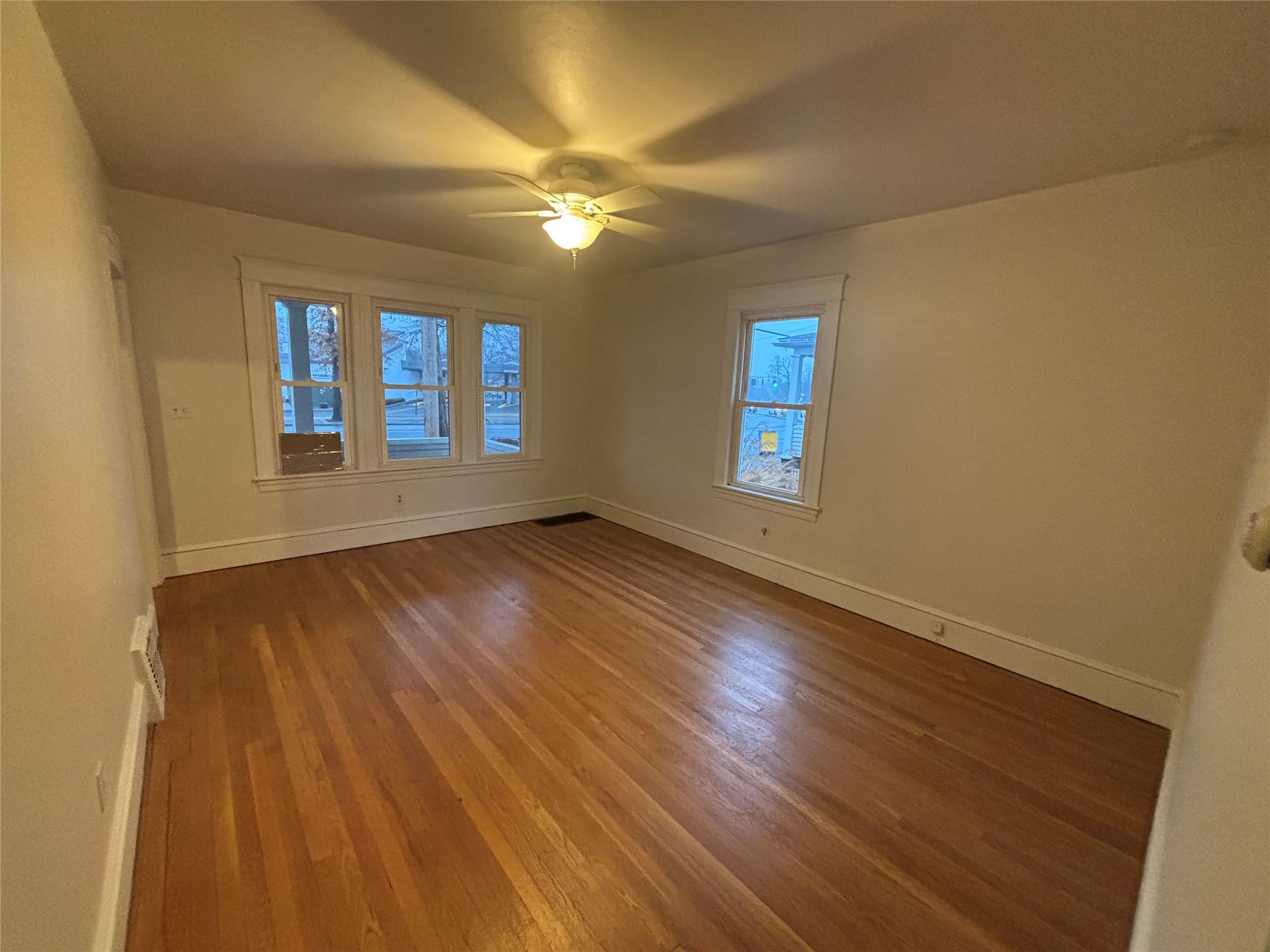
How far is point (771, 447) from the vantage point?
13.6 ft

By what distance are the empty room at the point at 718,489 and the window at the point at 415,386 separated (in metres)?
0.10

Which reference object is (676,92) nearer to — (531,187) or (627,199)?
(627,199)

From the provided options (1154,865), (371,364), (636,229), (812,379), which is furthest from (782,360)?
(371,364)

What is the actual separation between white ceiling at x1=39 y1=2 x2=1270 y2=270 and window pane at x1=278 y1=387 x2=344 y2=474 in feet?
5.34

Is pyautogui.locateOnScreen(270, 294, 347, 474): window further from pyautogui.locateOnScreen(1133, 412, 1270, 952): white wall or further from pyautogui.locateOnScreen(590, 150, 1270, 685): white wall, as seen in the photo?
pyautogui.locateOnScreen(1133, 412, 1270, 952): white wall

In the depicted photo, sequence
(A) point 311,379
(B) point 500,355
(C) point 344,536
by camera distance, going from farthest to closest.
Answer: (B) point 500,355, (C) point 344,536, (A) point 311,379

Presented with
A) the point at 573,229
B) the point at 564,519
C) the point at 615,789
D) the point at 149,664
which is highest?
the point at 573,229

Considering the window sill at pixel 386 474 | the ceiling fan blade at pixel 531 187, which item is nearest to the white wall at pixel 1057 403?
the ceiling fan blade at pixel 531 187

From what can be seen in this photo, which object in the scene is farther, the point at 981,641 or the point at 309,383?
the point at 309,383

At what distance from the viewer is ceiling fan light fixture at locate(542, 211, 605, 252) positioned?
2547 millimetres

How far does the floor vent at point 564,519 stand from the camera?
5.42 metres

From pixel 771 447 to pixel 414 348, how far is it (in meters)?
3.30

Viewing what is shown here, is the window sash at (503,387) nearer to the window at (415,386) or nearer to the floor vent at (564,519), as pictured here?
the window at (415,386)

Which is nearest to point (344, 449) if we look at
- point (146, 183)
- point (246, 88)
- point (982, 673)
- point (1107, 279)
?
point (146, 183)
